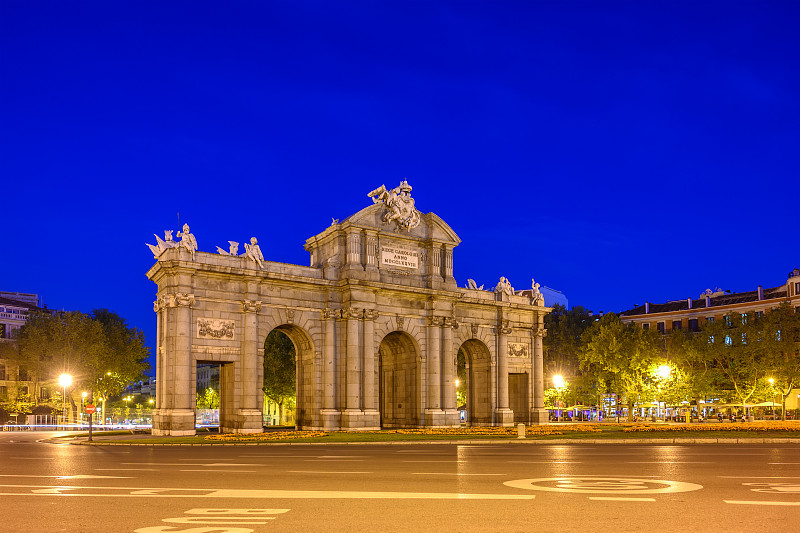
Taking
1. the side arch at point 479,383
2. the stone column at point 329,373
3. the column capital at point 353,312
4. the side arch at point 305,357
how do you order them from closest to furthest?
the side arch at point 305,357 < the stone column at point 329,373 < the column capital at point 353,312 < the side arch at point 479,383

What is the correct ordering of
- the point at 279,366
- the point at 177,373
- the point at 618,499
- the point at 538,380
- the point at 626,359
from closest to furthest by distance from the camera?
the point at 618,499 → the point at 177,373 → the point at 538,380 → the point at 279,366 → the point at 626,359

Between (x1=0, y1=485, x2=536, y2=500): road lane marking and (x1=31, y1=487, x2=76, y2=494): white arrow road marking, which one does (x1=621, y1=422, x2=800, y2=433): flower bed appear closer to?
(x1=0, y1=485, x2=536, y2=500): road lane marking

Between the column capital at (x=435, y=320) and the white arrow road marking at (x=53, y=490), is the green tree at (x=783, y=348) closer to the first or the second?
the column capital at (x=435, y=320)

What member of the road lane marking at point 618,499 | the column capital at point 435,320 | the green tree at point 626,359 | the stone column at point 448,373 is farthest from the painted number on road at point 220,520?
the green tree at point 626,359

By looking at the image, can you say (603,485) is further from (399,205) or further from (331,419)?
(399,205)

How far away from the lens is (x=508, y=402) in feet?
191

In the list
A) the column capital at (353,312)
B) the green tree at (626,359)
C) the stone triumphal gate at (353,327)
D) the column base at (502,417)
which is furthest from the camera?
the green tree at (626,359)

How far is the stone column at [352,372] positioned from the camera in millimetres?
47938

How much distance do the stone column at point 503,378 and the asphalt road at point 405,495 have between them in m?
33.0

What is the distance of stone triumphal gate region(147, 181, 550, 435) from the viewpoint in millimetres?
43938

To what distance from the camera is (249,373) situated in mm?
45344

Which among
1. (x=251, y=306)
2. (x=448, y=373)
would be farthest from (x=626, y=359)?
(x=251, y=306)

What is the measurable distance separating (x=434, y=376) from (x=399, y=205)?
38.9 ft

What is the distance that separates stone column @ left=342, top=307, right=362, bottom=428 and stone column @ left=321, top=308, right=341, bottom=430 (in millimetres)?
698
